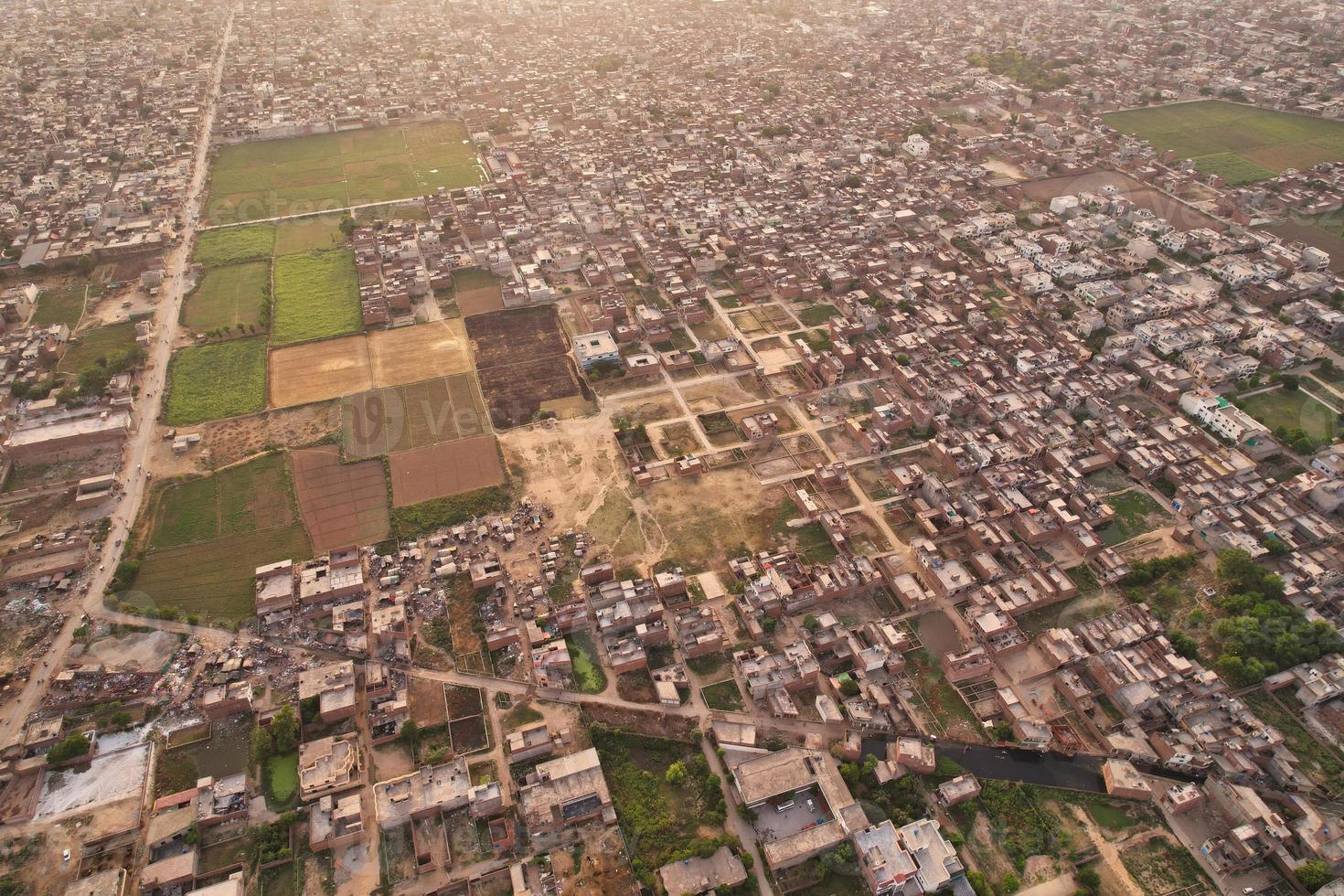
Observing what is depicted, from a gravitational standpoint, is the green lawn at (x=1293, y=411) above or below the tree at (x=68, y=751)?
above

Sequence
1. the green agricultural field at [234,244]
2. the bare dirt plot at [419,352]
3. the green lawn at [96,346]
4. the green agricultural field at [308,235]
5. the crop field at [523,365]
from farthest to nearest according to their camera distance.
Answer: the green agricultural field at [308,235], the green agricultural field at [234,244], the green lawn at [96,346], the bare dirt plot at [419,352], the crop field at [523,365]

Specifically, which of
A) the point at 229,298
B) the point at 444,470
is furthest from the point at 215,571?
the point at 229,298

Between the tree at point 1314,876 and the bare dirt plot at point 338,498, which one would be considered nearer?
the tree at point 1314,876

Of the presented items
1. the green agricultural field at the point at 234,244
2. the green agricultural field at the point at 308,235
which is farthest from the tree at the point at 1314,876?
the green agricultural field at the point at 234,244

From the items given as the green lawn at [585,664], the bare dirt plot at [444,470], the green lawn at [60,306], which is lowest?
the green lawn at [60,306]

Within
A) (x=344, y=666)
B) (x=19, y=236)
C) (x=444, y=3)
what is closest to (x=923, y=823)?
(x=344, y=666)

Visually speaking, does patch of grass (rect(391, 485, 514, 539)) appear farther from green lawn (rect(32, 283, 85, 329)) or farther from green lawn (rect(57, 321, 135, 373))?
green lawn (rect(32, 283, 85, 329))

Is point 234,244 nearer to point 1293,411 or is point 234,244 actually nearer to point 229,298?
point 229,298

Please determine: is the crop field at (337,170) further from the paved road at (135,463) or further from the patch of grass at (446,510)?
the patch of grass at (446,510)

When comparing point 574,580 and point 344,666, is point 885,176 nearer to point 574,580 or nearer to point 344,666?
point 574,580
